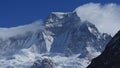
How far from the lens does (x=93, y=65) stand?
78500 mm

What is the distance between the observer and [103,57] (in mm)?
77688

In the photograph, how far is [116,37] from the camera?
3238 inches

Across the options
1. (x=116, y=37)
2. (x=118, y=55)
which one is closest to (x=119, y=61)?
(x=118, y=55)

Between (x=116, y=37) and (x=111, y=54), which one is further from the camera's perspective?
(x=116, y=37)

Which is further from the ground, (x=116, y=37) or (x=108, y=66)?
(x=116, y=37)

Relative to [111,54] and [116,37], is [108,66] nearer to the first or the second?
[111,54]

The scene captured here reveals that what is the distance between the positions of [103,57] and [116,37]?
18.6 ft

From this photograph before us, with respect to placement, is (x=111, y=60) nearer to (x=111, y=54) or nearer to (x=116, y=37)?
(x=111, y=54)

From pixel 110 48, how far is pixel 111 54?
248 cm

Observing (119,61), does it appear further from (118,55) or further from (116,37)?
(116,37)

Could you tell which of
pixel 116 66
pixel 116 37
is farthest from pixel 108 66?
pixel 116 37

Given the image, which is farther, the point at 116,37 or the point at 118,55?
the point at 116,37

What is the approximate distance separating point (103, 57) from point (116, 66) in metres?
3.57

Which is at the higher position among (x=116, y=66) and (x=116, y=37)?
(x=116, y=37)
